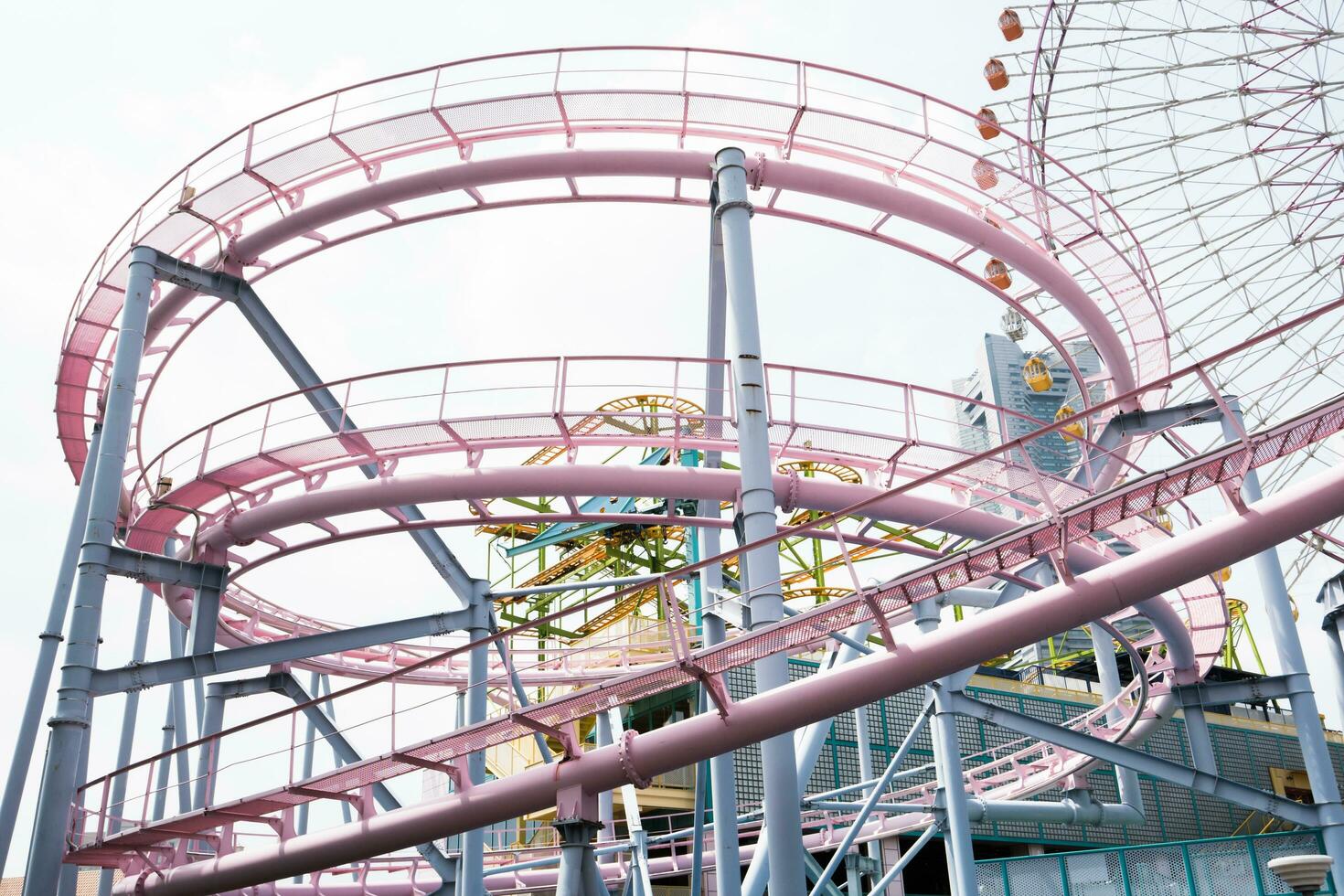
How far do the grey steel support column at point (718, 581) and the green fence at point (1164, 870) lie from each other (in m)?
9.01

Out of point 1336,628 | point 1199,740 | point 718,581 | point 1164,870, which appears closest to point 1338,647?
point 1336,628

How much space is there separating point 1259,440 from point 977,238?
5154 millimetres

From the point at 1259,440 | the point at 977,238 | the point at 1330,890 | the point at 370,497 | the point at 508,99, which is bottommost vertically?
the point at 1330,890

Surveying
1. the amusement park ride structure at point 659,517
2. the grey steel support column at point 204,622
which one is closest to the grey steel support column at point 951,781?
the amusement park ride structure at point 659,517

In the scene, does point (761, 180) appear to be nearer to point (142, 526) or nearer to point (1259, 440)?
point (1259, 440)

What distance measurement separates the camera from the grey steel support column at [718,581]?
1192cm

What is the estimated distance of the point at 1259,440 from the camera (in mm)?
9195

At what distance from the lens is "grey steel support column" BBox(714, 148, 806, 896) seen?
943 centimetres

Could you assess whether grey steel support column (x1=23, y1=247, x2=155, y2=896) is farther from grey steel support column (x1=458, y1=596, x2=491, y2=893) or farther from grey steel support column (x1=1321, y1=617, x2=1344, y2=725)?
grey steel support column (x1=1321, y1=617, x2=1344, y2=725)

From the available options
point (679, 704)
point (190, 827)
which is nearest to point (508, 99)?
point (190, 827)

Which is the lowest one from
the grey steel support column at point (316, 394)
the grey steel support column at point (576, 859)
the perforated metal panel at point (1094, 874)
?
the grey steel support column at point (576, 859)

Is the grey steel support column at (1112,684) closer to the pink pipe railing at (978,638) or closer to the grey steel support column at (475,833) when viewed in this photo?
the grey steel support column at (475,833)

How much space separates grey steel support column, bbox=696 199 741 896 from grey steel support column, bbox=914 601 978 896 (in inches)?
110

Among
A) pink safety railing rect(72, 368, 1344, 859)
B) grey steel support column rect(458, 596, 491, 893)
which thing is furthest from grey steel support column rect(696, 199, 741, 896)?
grey steel support column rect(458, 596, 491, 893)
